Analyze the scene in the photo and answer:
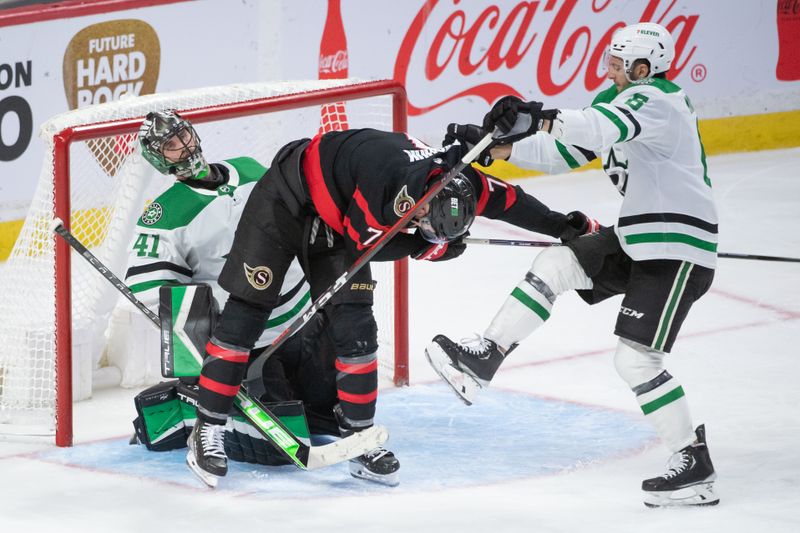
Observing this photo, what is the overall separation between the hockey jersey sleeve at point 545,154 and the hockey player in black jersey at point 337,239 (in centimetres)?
14

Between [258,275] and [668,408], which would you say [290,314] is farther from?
[668,408]

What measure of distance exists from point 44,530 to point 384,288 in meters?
1.64

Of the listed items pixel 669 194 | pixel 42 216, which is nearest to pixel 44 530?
pixel 42 216

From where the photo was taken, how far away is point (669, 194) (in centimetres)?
330

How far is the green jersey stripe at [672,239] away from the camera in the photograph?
3.30 metres

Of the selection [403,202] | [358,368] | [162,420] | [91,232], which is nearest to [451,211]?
[403,202]

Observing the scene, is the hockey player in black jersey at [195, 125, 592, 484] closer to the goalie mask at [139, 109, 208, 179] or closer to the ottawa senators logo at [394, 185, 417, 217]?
the ottawa senators logo at [394, 185, 417, 217]

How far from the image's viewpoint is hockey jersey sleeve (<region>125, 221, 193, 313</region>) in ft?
12.3

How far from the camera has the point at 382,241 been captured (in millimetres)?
3346

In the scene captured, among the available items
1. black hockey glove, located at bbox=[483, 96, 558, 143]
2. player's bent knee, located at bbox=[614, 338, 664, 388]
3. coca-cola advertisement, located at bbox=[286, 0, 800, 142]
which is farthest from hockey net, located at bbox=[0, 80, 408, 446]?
coca-cola advertisement, located at bbox=[286, 0, 800, 142]

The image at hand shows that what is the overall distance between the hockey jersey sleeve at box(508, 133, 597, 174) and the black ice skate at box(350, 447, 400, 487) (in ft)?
2.52

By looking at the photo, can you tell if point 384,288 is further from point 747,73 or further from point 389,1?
point 747,73

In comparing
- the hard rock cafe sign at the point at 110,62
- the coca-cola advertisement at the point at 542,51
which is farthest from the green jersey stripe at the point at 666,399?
the coca-cola advertisement at the point at 542,51

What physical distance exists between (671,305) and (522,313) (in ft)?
1.19
